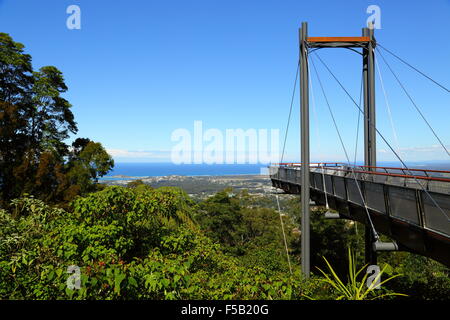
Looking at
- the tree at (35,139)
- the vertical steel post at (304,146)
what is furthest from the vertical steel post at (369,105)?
the tree at (35,139)

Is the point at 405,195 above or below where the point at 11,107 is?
below

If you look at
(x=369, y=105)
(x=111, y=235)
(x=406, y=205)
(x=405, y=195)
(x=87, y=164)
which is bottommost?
(x=111, y=235)

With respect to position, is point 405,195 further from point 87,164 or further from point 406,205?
point 87,164

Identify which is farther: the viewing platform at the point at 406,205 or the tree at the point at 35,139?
the tree at the point at 35,139

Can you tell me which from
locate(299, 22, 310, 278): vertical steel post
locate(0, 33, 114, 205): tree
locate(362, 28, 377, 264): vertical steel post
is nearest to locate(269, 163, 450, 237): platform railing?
locate(299, 22, 310, 278): vertical steel post

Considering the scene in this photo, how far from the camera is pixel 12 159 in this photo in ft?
58.0

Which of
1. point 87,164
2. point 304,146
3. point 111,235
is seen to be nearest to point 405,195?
point 304,146

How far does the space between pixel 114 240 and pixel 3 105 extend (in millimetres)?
14980

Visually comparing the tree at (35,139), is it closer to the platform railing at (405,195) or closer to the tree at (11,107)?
the tree at (11,107)

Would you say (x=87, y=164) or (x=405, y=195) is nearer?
(x=405, y=195)

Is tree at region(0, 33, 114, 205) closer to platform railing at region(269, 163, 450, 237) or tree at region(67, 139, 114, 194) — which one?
tree at region(67, 139, 114, 194)
